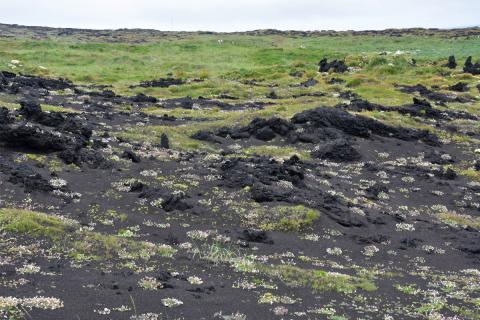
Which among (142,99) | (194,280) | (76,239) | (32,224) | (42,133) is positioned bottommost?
(194,280)

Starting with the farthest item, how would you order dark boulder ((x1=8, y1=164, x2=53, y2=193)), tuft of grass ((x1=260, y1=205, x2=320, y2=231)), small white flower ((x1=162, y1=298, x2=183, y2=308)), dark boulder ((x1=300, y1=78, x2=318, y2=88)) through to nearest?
1. dark boulder ((x1=300, y1=78, x2=318, y2=88))
2. tuft of grass ((x1=260, y1=205, x2=320, y2=231))
3. dark boulder ((x1=8, y1=164, x2=53, y2=193))
4. small white flower ((x1=162, y1=298, x2=183, y2=308))

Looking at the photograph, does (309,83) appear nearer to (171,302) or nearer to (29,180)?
(29,180)

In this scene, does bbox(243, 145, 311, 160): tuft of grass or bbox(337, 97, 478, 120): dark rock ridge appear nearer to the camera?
bbox(243, 145, 311, 160): tuft of grass

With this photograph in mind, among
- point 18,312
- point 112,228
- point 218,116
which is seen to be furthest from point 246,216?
point 218,116

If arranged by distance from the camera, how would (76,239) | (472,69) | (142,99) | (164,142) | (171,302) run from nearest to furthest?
1. (171,302)
2. (76,239)
3. (164,142)
4. (142,99)
5. (472,69)

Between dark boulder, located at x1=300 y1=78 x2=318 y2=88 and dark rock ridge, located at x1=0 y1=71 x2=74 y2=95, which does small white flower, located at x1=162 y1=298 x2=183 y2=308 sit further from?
dark boulder, located at x1=300 y1=78 x2=318 y2=88

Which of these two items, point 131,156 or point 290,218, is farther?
point 131,156

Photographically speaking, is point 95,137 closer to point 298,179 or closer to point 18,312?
point 298,179

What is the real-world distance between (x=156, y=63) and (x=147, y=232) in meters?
98.4

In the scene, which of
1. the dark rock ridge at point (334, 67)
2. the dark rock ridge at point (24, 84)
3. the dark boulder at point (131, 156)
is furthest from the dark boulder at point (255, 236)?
the dark rock ridge at point (334, 67)

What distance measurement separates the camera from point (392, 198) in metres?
38.2

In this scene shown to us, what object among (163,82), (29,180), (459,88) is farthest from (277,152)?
(459,88)

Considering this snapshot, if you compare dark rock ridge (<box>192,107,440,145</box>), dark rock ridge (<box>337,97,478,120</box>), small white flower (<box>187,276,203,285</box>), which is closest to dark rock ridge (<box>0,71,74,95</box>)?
dark rock ridge (<box>192,107,440,145</box>)

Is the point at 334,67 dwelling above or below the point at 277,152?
above
